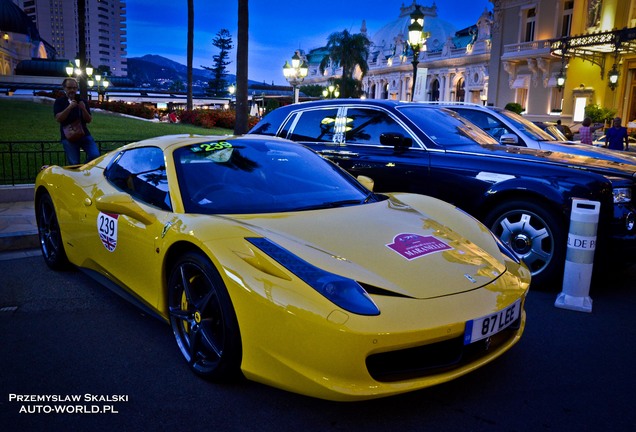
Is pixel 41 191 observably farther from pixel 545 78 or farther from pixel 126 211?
pixel 545 78

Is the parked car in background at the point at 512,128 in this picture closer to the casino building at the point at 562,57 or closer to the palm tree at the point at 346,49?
the casino building at the point at 562,57

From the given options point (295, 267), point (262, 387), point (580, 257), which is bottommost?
point (262, 387)

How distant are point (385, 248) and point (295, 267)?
611 mm

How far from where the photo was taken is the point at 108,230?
3.96m

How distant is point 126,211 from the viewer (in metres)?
3.57

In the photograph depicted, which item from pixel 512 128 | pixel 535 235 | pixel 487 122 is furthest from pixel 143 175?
pixel 487 122

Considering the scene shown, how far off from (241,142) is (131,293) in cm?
137

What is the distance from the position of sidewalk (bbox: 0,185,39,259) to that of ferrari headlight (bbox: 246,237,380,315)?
4418mm

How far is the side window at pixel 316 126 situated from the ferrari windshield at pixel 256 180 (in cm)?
234

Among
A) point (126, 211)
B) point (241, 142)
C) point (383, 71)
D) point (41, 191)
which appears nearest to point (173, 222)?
point (126, 211)

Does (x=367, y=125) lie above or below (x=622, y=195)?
above

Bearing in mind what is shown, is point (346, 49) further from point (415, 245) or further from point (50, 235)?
point (415, 245)

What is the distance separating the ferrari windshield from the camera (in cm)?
352

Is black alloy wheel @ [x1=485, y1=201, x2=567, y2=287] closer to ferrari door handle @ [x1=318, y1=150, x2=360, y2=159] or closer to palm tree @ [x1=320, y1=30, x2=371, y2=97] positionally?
ferrari door handle @ [x1=318, y1=150, x2=360, y2=159]
